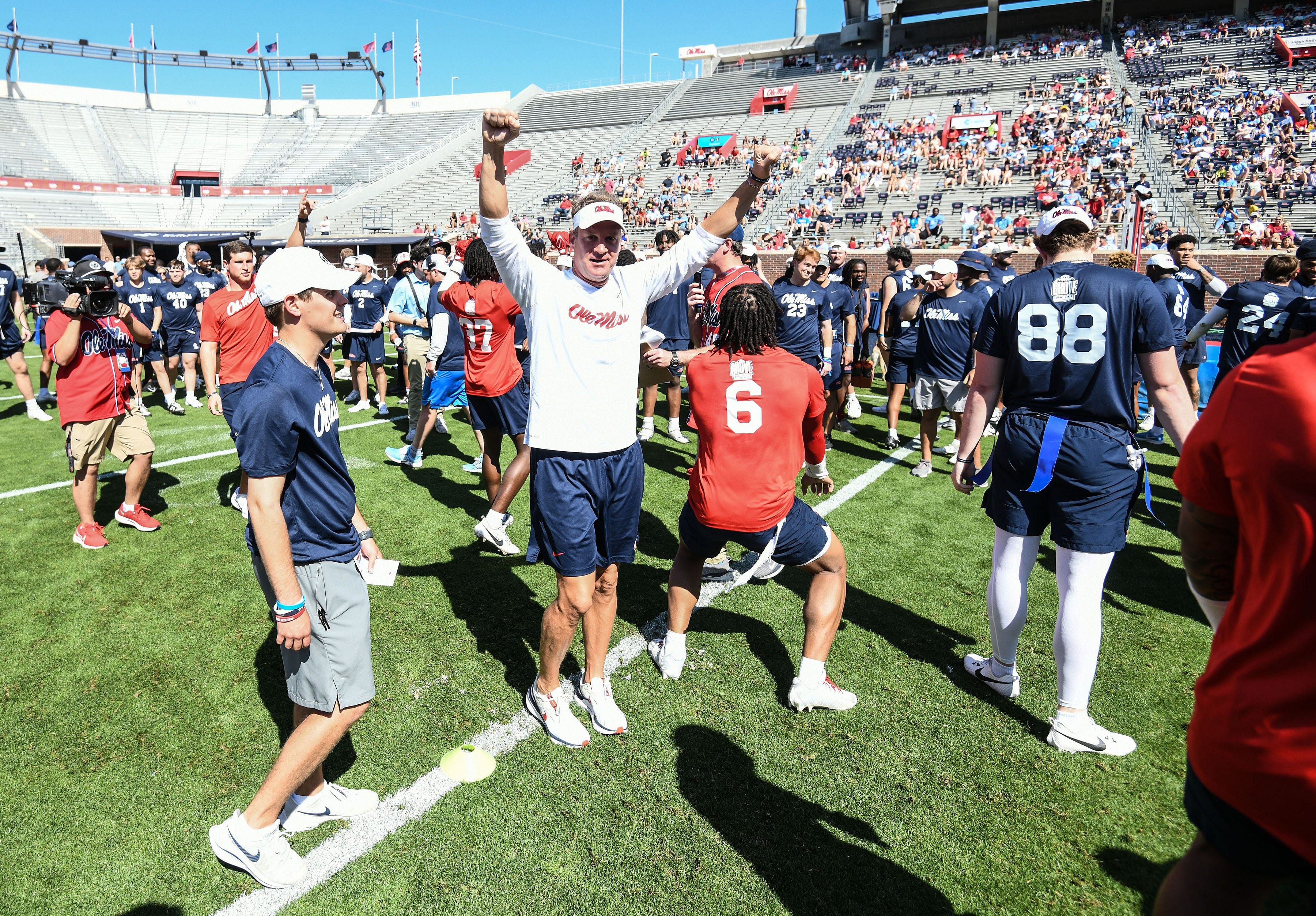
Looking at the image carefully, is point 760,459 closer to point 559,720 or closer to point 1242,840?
point 559,720

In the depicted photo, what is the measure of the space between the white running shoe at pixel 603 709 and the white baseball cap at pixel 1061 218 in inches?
114

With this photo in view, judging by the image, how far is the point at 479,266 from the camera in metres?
6.02

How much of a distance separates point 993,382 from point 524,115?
53.7m

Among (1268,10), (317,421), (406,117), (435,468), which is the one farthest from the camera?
(406,117)

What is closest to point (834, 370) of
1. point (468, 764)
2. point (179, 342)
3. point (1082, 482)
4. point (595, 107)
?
point (1082, 482)

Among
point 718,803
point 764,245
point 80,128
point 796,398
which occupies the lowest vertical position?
point 718,803

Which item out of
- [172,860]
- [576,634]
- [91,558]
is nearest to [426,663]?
[576,634]

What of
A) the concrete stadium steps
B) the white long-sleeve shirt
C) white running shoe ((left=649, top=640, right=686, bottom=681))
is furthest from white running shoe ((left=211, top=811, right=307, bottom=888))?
the concrete stadium steps

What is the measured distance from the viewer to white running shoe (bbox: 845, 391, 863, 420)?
10.5 m

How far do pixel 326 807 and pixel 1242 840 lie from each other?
114 inches

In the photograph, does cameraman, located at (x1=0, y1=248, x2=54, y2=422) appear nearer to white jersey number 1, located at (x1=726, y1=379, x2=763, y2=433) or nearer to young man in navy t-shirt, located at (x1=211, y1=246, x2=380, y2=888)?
young man in navy t-shirt, located at (x1=211, y1=246, x2=380, y2=888)

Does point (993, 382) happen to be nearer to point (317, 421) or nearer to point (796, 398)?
point (796, 398)

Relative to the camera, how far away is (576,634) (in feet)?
15.1

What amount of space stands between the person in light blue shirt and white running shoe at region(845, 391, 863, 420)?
18.3 ft
